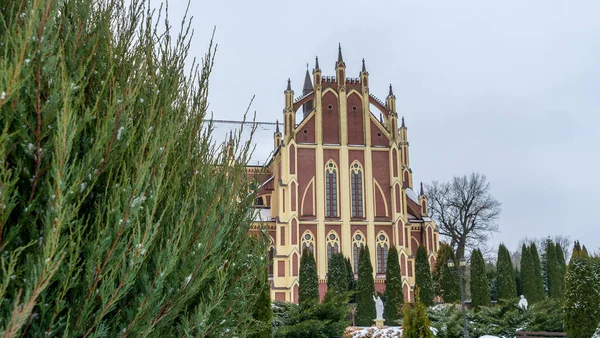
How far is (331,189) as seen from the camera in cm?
3322

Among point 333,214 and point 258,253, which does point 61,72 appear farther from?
point 333,214

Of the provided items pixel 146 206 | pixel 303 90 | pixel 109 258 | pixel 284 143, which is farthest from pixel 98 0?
pixel 303 90

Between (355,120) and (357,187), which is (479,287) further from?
(355,120)

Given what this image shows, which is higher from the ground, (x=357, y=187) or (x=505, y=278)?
(x=357, y=187)

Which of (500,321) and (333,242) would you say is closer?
(500,321)

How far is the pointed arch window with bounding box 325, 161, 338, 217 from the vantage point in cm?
3294

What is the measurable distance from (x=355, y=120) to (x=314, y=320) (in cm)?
2163

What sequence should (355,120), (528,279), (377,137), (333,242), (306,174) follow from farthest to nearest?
(377,137), (355,120), (306,174), (333,242), (528,279)

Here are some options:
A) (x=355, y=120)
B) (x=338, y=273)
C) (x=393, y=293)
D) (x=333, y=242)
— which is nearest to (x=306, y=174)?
(x=333, y=242)

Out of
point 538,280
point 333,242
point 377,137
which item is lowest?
point 538,280

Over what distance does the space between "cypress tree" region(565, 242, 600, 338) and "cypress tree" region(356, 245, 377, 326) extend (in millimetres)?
12859

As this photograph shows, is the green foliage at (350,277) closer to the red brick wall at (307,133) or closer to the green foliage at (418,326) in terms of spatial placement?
the red brick wall at (307,133)

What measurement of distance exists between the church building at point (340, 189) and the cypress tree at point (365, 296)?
3.89 m

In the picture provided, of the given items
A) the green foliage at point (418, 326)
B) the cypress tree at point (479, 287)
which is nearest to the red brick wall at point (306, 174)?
the cypress tree at point (479, 287)
